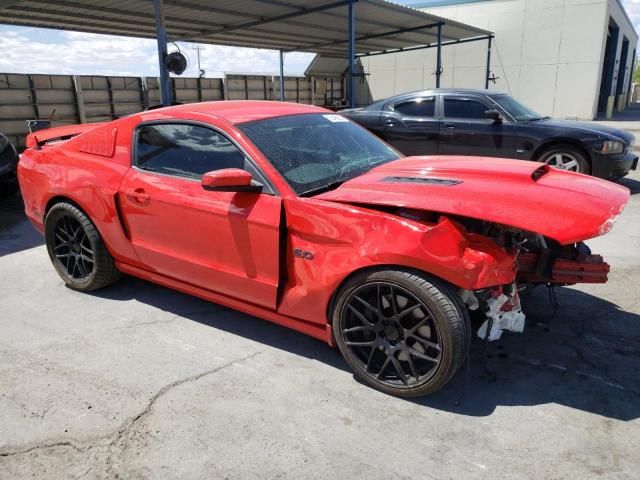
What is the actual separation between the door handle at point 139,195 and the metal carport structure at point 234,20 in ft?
21.2

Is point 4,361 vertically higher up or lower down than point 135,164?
lower down

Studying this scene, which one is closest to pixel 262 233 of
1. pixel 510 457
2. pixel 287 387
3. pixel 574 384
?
pixel 287 387

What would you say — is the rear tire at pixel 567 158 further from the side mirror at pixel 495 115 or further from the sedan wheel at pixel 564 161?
the side mirror at pixel 495 115

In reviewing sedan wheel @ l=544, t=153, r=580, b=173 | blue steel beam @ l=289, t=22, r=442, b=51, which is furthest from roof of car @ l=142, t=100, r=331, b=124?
blue steel beam @ l=289, t=22, r=442, b=51

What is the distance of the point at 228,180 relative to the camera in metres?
2.70

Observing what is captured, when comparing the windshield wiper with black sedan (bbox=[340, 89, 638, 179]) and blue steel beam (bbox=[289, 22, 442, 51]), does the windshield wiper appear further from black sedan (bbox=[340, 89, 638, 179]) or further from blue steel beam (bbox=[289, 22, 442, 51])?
blue steel beam (bbox=[289, 22, 442, 51])

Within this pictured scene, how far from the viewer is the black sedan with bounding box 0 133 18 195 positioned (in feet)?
23.5

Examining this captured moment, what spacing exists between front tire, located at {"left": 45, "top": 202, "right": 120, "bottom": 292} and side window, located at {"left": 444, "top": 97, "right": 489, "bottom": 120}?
5.75m

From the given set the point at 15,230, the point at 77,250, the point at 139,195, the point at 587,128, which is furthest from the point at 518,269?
the point at 15,230

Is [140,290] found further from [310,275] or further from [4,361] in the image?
[310,275]

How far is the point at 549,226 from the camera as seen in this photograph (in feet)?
7.50

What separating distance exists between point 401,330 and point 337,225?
25.6 inches

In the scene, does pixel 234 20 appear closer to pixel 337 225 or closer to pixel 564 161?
pixel 564 161

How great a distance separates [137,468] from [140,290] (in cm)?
217
